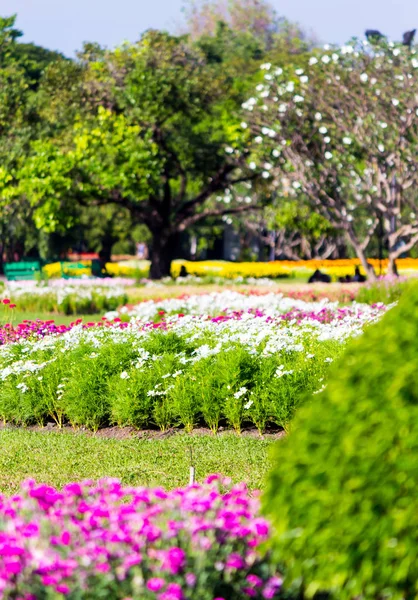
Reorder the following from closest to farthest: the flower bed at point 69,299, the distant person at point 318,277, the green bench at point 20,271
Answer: the flower bed at point 69,299
the distant person at point 318,277
the green bench at point 20,271

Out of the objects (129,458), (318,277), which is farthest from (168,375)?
(318,277)

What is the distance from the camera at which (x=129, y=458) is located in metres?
7.63

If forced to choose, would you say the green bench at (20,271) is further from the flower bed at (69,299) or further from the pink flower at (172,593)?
the pink flower at (172,593)

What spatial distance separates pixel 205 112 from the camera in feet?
101

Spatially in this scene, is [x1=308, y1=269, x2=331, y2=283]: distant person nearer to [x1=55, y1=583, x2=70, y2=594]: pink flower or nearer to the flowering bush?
the flowering bush

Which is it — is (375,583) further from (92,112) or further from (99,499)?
(92,112)

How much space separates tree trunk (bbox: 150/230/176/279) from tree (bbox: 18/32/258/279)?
51mm

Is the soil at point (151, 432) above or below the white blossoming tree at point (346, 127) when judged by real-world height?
below

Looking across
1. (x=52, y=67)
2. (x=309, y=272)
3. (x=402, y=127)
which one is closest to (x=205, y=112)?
(x=52, y=67)

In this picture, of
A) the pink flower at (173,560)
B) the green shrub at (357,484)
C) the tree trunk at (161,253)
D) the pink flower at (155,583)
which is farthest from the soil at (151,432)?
the tree trunk at (161,253)

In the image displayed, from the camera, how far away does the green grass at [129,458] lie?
691cm

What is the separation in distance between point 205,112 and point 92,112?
154 inches

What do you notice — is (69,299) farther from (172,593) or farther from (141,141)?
(172,593)

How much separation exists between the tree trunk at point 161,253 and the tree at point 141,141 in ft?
0.17
